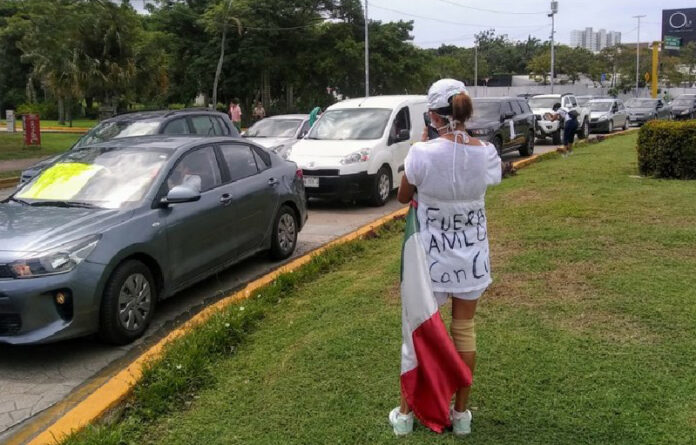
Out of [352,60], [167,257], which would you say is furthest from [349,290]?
[352,60]

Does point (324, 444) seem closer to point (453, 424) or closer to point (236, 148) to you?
point (453, 424)

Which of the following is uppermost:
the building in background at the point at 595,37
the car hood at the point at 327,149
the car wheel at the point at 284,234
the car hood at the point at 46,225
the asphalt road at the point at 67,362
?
the building in background at the point at 595,37

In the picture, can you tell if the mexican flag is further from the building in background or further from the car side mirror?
the building in background

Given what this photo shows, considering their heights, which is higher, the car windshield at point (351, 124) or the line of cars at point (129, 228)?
the car windshield at point (351, 124)

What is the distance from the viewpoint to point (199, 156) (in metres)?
6.46

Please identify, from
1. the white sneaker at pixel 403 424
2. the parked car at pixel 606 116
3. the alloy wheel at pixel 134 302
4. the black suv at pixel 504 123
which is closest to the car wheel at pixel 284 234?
the alloy wheel at pixel 134 302

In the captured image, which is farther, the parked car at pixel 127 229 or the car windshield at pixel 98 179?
the car windshield at pixel 98 179

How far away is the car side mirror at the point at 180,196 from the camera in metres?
5.54

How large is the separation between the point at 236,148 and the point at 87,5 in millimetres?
19312

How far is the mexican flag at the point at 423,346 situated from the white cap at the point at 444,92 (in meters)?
0.53

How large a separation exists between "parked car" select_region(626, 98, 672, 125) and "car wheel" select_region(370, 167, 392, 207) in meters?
22.7

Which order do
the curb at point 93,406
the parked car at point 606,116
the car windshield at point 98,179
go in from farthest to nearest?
the parked car at point 606,116
the car windshield at point 98,179
the curb at point 93,406

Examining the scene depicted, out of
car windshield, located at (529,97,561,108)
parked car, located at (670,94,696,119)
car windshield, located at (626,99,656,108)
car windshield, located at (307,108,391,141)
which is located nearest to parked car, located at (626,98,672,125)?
car windshield, located at (626,99,656,108)

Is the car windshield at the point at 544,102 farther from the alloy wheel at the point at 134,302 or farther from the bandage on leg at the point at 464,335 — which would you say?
the bandage on leg at the point at 464,335
